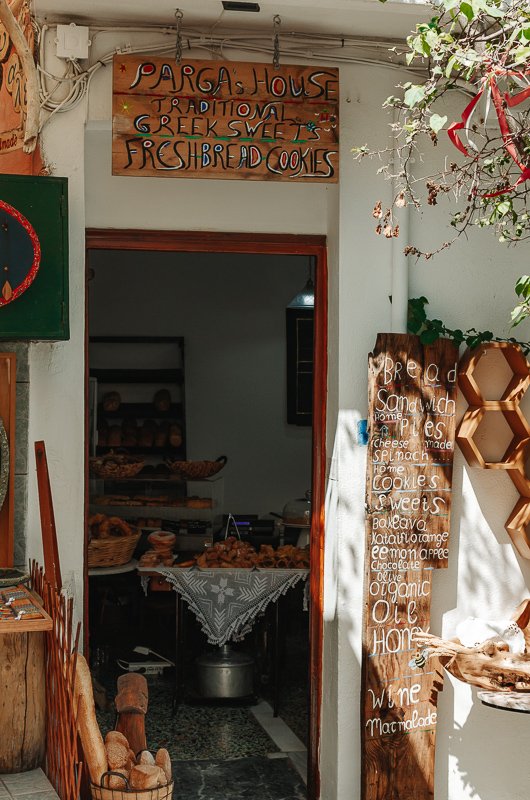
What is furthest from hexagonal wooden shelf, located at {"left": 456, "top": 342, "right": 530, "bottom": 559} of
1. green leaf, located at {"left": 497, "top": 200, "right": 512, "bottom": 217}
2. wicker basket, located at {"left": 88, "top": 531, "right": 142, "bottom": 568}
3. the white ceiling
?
wicker basket, located at {"left": 88, "top": 531, "right": 142, "bottom": 568}

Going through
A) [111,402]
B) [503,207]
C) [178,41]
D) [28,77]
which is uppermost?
[178,41]

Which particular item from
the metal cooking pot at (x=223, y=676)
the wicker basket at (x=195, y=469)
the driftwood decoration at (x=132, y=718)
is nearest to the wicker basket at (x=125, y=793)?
the driftwood decoration at (x=132, y=718)

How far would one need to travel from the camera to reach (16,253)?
463 centimetres

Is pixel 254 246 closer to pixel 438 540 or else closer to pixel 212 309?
pixel 438 540

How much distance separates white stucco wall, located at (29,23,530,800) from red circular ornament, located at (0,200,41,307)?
1.05 feet

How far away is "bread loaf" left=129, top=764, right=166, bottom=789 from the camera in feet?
13.7

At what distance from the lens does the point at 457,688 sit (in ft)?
17.1

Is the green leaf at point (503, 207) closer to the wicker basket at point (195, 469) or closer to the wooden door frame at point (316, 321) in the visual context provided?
the wooden door frame at point (316, 321)

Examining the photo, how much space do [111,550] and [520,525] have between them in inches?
137

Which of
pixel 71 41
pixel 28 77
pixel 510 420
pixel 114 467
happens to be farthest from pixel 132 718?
pixel 114 467

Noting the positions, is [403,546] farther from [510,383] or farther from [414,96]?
[414,96]

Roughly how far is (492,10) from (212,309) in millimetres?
8082

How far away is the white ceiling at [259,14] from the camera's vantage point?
4.65m

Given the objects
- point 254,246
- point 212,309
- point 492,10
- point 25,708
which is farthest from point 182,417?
point 492,10
